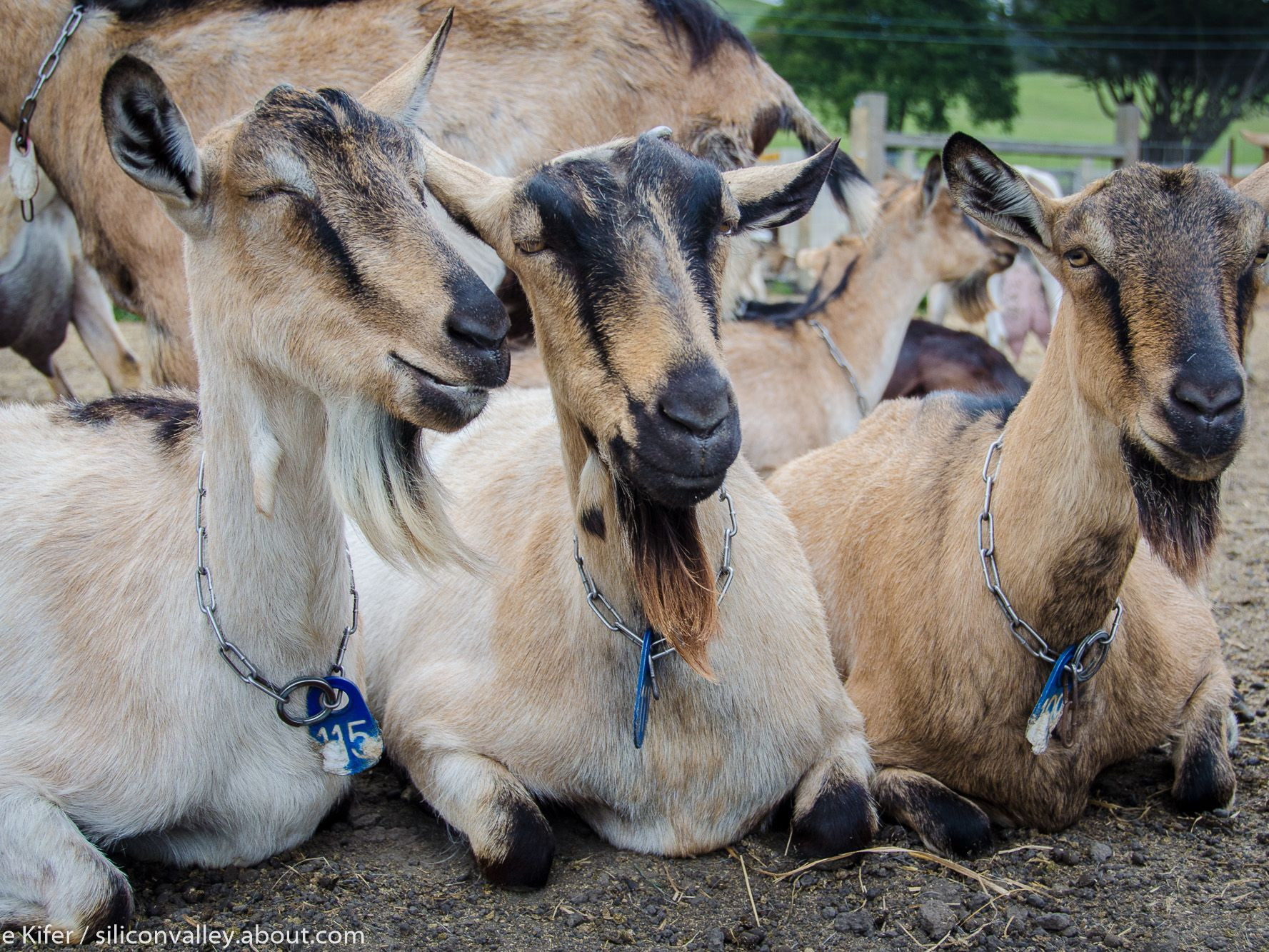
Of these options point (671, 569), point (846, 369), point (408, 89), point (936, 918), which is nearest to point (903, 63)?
point (846, 369)

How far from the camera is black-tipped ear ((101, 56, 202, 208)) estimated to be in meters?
2.58

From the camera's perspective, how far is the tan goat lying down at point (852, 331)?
23.0ft

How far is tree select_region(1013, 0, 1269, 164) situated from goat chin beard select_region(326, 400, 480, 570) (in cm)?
3357

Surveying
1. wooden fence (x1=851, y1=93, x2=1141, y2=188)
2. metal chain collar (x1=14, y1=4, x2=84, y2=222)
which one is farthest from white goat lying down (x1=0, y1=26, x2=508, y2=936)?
wooden fence (x1=851, y1=93, x2=1141, y2=188)

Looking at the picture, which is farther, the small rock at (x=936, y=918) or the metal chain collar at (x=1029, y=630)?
the metal chain collar at (x=1029, y=630)

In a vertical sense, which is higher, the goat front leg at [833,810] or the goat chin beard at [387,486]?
the goat chin beard at [387,486]

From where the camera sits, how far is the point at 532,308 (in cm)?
294

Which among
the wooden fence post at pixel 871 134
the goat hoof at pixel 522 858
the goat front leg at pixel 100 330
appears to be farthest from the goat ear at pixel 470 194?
the wooden fence post at pixel 871 134

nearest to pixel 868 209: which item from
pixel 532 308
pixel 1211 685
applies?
pixel 1211 685

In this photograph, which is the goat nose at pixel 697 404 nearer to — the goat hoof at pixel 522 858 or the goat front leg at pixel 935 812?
the goat hoof at pixel 522 858

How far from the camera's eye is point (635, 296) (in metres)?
2.65

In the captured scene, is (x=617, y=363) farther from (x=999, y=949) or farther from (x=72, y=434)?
(x=72, y=434)

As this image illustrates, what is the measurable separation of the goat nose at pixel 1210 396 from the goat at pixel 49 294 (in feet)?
17.4

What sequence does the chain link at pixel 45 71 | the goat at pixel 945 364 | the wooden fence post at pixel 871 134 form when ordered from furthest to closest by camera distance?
the wooden fence post at pixel 871 134, the goat at pixel 945 364, the chain link at pixel 45 71
